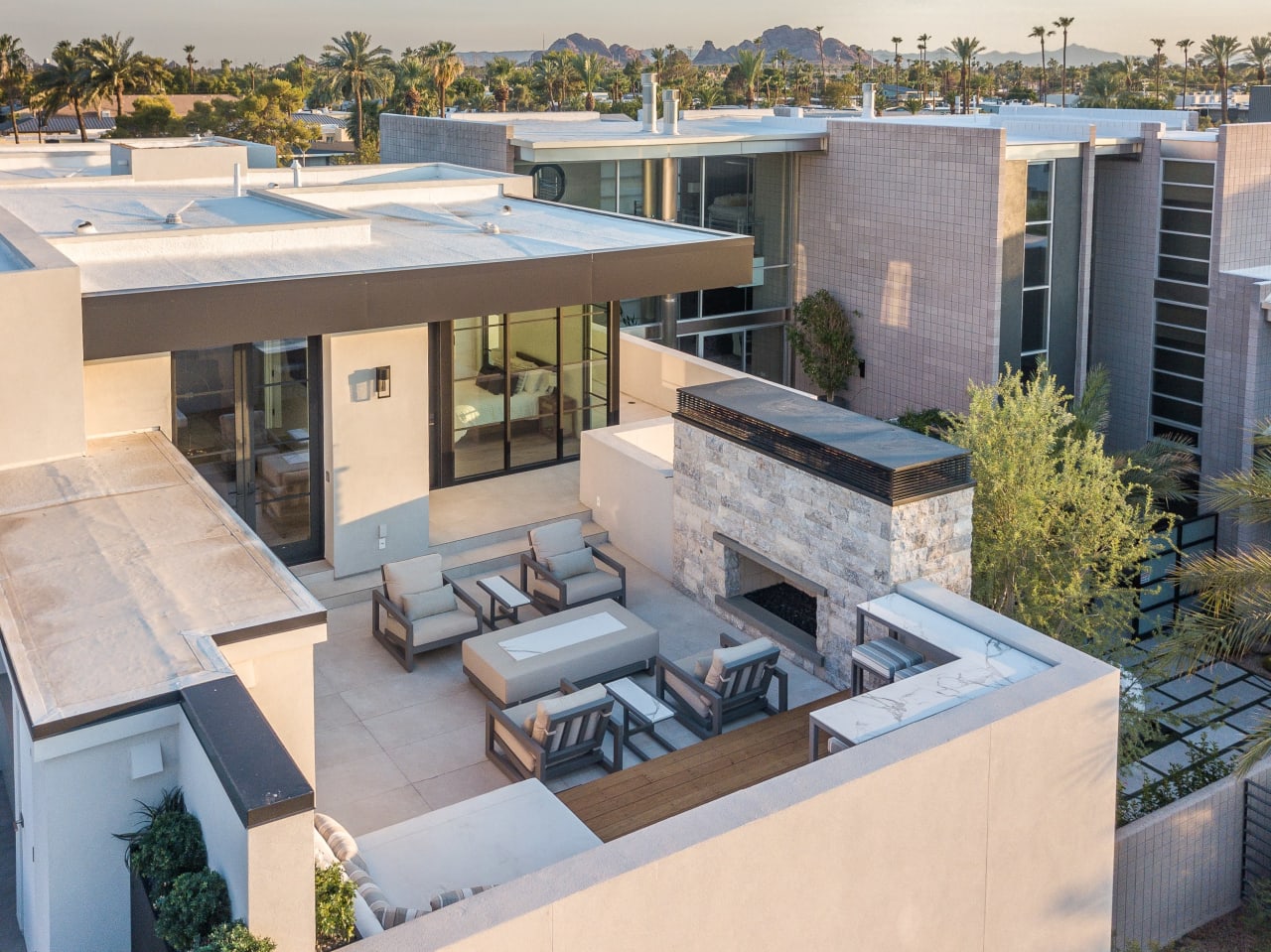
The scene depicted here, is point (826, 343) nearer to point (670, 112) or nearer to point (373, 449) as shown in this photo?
point (670, 112)

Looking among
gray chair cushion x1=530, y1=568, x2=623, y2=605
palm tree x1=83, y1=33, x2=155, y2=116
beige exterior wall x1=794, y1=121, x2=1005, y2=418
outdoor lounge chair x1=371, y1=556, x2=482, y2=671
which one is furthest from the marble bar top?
palm tree x1=83, y1=33, x2=155, y2=116

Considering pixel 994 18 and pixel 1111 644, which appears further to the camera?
pixel 994 18

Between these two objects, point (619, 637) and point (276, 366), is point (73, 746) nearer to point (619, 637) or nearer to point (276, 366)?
point (619, 637)

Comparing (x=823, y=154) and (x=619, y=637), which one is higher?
(x=823, y=154)

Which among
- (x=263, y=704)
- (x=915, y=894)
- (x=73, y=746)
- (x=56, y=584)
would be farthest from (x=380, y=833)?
(x=915, y=894)

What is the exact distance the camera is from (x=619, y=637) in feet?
40.9

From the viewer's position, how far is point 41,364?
472 inches

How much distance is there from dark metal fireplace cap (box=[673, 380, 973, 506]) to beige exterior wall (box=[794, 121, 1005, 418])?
9087mm

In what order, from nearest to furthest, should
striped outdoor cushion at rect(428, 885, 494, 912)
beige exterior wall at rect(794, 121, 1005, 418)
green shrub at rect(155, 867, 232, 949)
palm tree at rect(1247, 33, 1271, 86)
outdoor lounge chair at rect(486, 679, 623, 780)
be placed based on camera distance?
green shrub at rect(155, 867, 232, 949)
striped outdoor cushion at rect(428, 885, 494, 912)
outdoor lounge chair at rect(486, 679, 623, 780)
beige exterior wall at rect(794, 121, 1005, 418)
palm tree at rect(1247, 33, 1271, 86)

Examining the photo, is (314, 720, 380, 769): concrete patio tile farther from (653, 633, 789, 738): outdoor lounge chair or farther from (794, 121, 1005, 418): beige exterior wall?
(794, 121, 1005, 418): beige exterior wall

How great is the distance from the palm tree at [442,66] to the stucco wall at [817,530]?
166ft

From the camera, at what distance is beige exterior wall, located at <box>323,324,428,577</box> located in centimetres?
1446

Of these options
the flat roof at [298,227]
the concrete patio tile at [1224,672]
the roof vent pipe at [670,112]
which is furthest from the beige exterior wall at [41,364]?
the roof vent pipe at [670,112]

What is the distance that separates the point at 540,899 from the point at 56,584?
15.4 ft
